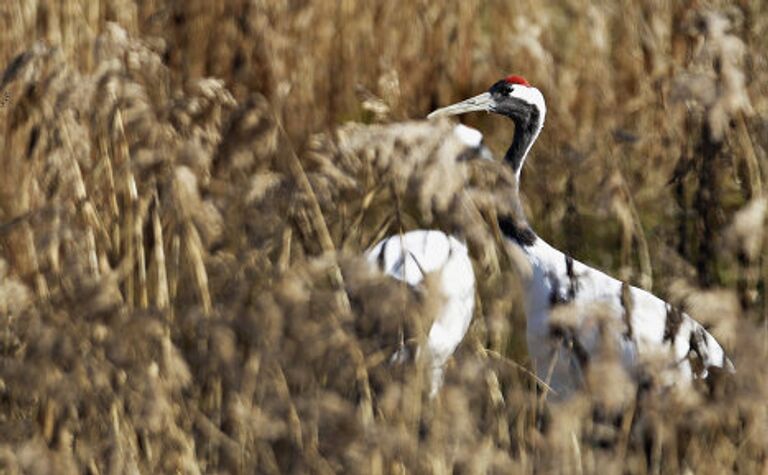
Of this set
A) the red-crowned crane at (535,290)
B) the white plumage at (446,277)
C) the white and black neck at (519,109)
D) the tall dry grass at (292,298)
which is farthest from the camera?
the white and black neck at (519,109)

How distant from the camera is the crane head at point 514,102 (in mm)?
3570

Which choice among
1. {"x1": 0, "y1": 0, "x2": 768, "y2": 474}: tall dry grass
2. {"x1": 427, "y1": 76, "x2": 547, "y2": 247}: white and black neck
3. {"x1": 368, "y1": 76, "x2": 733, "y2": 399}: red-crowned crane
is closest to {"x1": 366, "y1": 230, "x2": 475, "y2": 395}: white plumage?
{"x1": 368, "y1": 76, "x2": 733, "y2": 399}: red-crowned crane

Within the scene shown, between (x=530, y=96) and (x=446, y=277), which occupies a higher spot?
(x=530, y=96)

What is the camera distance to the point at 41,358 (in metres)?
1.80

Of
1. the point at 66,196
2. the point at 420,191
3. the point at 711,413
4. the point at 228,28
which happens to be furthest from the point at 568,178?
the point at 228,28

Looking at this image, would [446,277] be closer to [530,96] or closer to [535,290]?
[535,290]

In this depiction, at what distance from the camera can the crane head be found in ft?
11.7

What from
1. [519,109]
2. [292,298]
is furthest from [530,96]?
[292,298]

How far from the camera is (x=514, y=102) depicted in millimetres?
3596

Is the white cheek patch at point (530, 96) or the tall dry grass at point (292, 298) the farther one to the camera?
the white cheek patch at point (530, 96)

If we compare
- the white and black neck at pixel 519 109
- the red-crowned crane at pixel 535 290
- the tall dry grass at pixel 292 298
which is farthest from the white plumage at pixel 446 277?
the white and black neck at pixel 519 109

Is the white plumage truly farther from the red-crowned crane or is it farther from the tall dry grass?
the tall dry grass

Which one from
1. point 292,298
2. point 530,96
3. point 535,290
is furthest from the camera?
point 530,96

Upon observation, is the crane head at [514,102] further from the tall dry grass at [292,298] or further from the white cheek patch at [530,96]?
the tall dry grass at [292,298]
